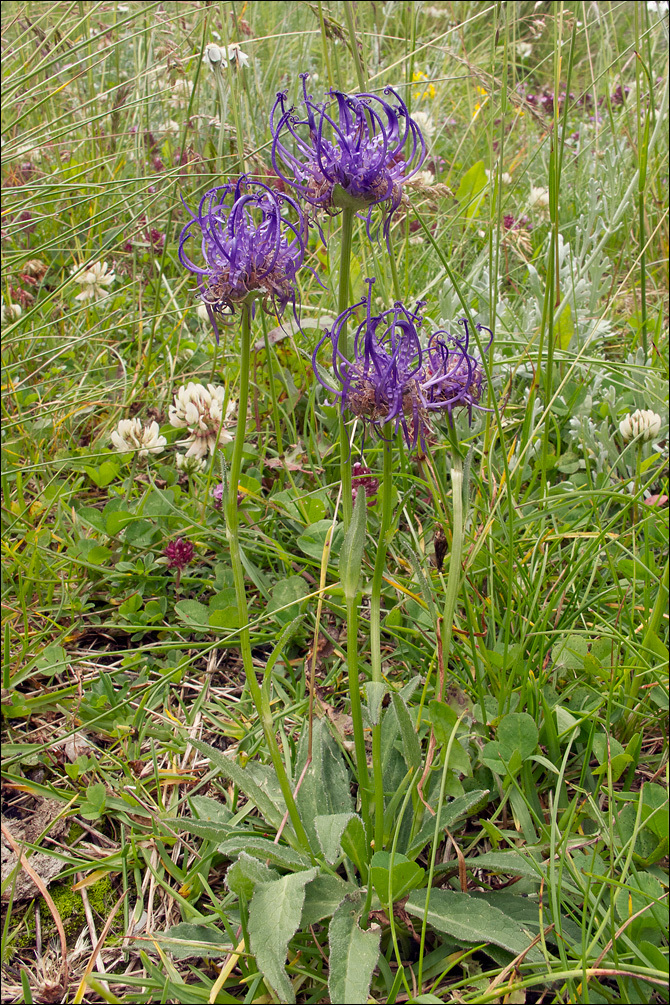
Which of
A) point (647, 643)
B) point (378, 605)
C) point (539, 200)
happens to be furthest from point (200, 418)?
point (539, 200)

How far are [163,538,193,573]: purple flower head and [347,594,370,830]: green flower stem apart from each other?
32.8 inches

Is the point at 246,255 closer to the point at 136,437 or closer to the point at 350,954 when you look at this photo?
the point at 350,954

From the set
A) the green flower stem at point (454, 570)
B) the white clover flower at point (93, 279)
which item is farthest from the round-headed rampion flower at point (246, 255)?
the white clover flower at point (93, 279)

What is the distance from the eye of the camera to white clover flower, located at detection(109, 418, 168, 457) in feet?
7.29

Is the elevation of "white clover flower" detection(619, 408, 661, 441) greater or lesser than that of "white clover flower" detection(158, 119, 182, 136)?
lesser

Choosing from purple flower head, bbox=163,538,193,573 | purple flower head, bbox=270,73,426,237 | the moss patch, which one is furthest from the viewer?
purple flower head, bbox=163,538,193,573

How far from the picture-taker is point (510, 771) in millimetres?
1451

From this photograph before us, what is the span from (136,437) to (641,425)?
1.50 meters

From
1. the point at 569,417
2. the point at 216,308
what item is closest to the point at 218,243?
the point at 216,308

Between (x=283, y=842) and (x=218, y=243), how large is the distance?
1.16 metres

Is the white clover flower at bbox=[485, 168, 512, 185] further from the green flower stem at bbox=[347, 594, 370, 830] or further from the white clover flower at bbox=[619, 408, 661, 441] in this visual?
the green flower stem at bbox=[347, 594, 370, 830]

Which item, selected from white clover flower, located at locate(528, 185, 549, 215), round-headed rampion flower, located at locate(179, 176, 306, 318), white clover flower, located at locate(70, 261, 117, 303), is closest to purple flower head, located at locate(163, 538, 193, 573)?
round-headed rampion flower, located at locate(179, 176, 306, 318)

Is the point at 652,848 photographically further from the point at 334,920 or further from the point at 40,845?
the point at 40,845

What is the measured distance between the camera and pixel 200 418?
2115 millimetres
